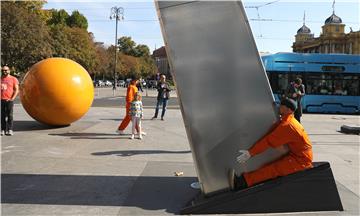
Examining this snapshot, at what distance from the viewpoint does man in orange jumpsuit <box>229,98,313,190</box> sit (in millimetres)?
5367

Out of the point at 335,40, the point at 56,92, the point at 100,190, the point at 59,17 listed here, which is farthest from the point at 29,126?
the point at 335,40

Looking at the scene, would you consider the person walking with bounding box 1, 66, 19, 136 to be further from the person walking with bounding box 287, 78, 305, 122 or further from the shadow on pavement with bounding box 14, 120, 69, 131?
the person walking with bounding box 287, 78, 305, 122

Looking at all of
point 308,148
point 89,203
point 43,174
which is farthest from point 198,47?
point 43,174

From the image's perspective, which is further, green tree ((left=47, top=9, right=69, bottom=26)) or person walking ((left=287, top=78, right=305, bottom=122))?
green tree ((left=47, top=9, right=69, bottom=26))

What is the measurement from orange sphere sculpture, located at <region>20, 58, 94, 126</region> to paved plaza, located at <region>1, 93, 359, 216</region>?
483 millimetres

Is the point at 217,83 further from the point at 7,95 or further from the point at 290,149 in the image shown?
the point at 7,95

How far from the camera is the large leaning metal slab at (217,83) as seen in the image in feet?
18.4

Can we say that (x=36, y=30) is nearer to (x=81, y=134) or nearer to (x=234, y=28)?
(x=81, y=134)

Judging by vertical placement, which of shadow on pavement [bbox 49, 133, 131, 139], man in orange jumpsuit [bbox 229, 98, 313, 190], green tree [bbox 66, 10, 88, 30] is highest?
green tree [bbox 66, 10, 88, 30]

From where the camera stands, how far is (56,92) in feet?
38.7

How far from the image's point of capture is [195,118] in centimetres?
563

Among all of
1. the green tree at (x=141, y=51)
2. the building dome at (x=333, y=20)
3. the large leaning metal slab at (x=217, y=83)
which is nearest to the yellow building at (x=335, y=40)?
the building dome at (x=333, y=20)

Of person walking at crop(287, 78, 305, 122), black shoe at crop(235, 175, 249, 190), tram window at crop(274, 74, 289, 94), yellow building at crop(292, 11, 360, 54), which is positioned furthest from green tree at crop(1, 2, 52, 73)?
yellow building at crop(292, 11, 360, 54)

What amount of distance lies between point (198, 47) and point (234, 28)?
1.78 ft
